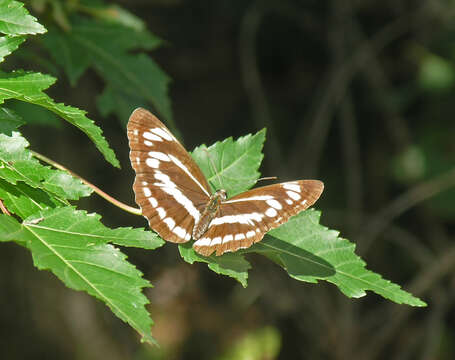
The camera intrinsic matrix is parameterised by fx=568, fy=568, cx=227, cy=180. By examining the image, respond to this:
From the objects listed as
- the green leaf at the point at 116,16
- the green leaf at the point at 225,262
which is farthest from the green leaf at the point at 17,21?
the green leaf at the point at 116,16

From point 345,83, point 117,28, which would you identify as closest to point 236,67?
point 345,83

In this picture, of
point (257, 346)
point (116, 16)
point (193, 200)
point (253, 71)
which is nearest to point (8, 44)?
point (193, 200)

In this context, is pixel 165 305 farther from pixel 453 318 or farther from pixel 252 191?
pixel 252 191

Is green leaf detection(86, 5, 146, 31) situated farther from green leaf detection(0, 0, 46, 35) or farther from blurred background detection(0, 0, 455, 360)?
blurred background detection(0, 0, 455, 360)

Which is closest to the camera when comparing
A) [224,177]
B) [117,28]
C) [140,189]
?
[140,189]

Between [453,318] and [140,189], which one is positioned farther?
[453,318]

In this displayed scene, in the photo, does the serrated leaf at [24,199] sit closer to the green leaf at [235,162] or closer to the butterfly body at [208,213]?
the butterfly body at [208,213]

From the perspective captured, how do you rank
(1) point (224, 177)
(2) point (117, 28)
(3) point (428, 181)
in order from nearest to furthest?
(1) point (224, 177) < (2) point (117, 28) < (3) point (428, 181)
